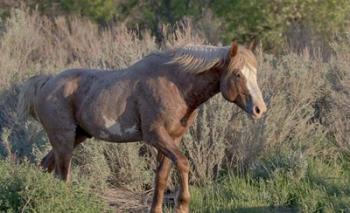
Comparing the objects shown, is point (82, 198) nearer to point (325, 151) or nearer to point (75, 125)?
point (75, 125)

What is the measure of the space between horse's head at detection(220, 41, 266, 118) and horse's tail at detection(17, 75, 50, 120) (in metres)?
2.07

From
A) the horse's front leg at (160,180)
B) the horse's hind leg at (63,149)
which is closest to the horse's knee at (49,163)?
the horse's hind leg at (63,149)

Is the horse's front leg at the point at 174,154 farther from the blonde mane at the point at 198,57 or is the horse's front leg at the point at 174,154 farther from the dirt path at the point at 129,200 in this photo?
the dirt path at the point at 129,200

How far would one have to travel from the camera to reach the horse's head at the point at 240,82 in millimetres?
6762

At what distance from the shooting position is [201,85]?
7.02m

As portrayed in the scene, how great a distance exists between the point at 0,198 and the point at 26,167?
0.37m

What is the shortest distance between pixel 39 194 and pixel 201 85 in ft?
5.68

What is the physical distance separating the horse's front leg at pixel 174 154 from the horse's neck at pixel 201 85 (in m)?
0.41

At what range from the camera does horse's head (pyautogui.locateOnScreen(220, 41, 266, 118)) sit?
266 inches

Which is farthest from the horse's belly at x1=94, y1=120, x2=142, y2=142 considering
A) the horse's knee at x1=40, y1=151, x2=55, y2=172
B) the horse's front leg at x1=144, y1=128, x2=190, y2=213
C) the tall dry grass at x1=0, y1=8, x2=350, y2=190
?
the tall dry grass at x1=0, y1=8, x2=350, y2=190

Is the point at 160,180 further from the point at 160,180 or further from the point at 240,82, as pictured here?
Answer: the point at 240,82

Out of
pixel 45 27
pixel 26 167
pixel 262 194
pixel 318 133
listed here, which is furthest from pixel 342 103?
pixel 45 27

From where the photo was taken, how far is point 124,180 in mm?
9180

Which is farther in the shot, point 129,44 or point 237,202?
point 129,44
